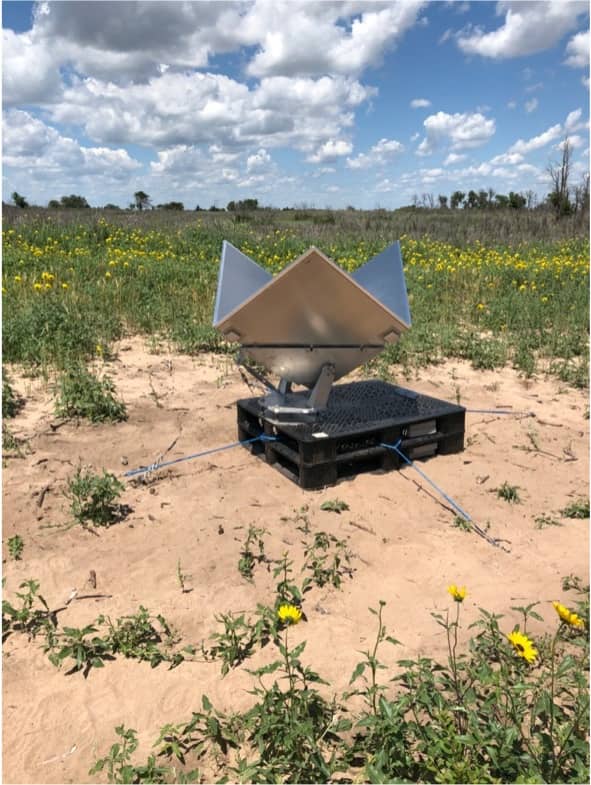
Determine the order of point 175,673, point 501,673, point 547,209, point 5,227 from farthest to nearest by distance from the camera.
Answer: point 547,209 < point 5,227 < point 175,673 < point 501,673

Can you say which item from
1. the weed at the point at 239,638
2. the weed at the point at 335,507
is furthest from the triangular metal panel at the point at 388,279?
the weed at the point at 239,638

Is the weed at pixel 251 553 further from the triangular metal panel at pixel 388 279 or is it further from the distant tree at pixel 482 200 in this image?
the distant tree at pixel 482 200

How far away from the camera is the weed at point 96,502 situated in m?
3.76

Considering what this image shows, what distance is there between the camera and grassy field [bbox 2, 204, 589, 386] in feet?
24.0

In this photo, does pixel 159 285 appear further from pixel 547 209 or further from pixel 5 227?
pixel 547 209

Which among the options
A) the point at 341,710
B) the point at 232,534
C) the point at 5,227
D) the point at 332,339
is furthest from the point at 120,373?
the point at 5,227

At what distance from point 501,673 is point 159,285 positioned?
870 centimetres

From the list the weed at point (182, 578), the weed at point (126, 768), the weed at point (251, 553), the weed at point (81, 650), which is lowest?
the weed at point (126, 768)

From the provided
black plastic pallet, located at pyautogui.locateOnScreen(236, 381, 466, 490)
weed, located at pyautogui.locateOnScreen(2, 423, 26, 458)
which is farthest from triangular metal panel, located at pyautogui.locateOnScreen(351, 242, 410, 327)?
weed, located at pyautogui.locateOnScreen(2, 423, 26, 458)

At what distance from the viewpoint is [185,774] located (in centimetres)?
204

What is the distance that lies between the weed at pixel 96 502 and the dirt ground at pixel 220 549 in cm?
10

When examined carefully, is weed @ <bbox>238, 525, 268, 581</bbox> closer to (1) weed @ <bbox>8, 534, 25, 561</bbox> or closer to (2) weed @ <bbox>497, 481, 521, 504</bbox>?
(1) weed @ <bbox>8, 534, 25, 561</bbox>

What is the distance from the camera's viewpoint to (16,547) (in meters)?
3.42

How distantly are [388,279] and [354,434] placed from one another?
1.42 m
